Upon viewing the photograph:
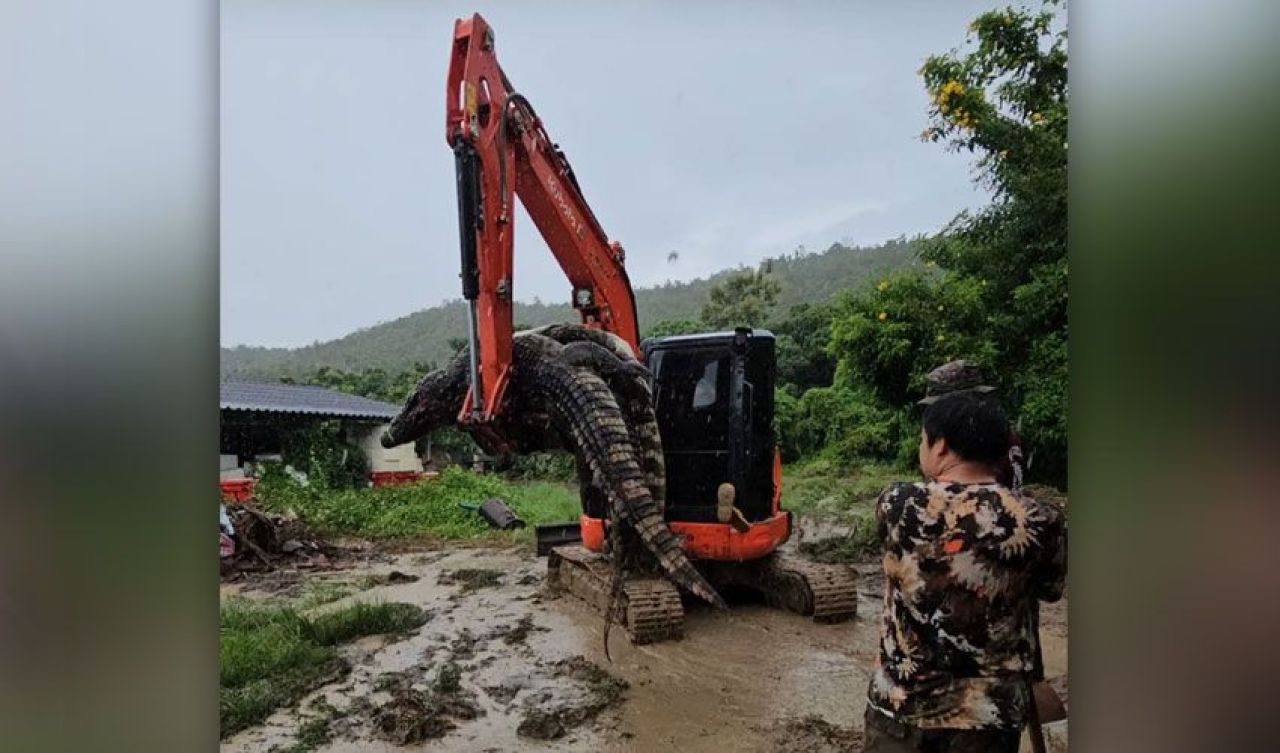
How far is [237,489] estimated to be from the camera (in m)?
2.42

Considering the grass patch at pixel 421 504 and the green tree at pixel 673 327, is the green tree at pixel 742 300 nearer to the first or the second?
the green tree at pixel 673 327

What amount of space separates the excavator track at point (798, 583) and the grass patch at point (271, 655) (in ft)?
3.98

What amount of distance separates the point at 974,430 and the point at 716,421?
2.87 feet

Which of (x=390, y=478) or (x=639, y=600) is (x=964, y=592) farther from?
(x=390, y=478)

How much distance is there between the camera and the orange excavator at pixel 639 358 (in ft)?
7.57

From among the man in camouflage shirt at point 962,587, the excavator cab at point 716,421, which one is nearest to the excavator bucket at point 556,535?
the excavator cab at point 716,421

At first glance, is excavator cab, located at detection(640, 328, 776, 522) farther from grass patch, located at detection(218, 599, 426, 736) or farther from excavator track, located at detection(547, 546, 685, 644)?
grass patch, located at detection(218, 599, 426, 736)

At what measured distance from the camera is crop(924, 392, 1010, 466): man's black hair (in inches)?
67.0

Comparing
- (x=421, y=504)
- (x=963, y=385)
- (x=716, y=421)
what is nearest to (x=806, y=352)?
(x=716, y=421)
